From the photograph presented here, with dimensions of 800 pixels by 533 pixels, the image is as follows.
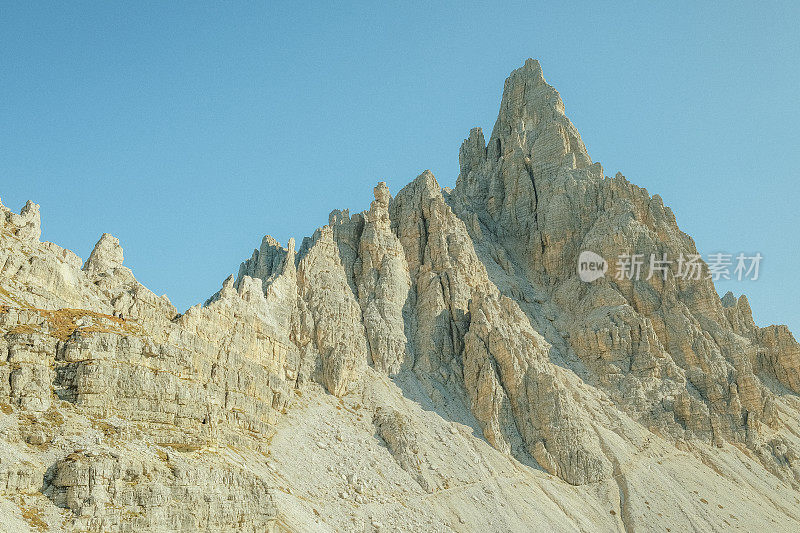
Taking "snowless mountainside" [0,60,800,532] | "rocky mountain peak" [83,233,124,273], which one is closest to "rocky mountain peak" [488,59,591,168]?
"snowless mountainside" [0,60,800,532]

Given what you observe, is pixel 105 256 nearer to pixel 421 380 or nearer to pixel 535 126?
pixel 421 380

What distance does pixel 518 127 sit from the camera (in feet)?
463

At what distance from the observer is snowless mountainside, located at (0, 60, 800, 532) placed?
154 ft

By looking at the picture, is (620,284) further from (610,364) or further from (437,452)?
(437,452)

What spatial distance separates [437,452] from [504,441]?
427 inches

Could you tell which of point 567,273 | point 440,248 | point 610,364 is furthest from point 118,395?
point 567,273

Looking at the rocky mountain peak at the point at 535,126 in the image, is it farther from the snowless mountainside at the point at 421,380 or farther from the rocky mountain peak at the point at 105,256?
the rocky mountain peak at the point at 105,256

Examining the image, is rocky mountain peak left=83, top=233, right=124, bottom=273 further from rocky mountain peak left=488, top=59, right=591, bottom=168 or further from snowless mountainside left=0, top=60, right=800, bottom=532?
rocky mountain peak left=488, top=59, right=591, bottom=168

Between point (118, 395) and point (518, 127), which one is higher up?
point (518, 127)
